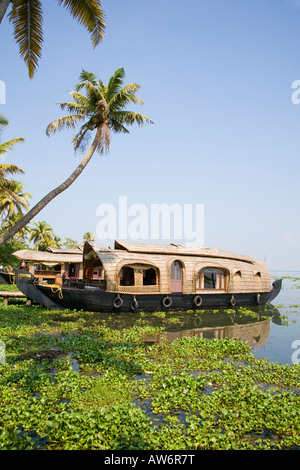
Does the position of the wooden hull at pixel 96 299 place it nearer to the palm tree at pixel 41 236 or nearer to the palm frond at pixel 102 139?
the palm frond at pixel 102 139

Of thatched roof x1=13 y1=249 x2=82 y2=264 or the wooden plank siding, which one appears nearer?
the wooden plank siding

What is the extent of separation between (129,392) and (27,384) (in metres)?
1.85

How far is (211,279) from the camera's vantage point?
16875 mm

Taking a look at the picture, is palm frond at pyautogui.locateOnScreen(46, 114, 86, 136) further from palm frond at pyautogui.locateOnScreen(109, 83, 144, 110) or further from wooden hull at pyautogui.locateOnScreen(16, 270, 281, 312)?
wooden hull at pyautogui.locateOnScreen(16, 270, 281, 312)

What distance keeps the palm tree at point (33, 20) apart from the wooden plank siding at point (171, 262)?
345 inches

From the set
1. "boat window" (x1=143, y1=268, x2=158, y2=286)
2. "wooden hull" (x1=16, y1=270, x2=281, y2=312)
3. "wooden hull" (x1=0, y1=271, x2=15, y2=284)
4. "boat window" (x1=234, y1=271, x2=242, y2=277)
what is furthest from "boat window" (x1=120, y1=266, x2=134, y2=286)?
"wooden hull" (x1=0, y1=271, x2=15, y2=284)

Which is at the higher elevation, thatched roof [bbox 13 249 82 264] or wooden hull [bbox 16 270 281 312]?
thatched roof [bbox 13 249 82 264]

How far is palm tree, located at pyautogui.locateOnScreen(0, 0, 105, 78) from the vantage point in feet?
19.1

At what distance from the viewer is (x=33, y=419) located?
13.4 ft

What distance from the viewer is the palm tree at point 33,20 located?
5.82m

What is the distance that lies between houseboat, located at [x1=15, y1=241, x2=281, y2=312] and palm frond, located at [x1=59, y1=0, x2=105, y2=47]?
8.87 meters

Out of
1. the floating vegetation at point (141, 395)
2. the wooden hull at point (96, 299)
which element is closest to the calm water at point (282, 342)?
the floating vegetation at point (141, 395)
